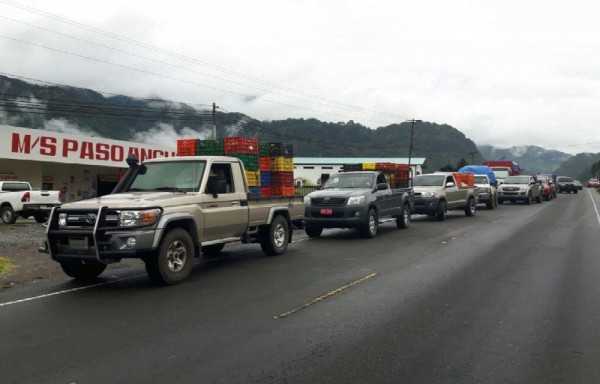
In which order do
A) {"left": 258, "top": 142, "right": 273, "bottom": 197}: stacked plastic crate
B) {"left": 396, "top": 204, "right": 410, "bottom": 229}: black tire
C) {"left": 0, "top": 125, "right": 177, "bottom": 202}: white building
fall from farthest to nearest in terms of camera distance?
{"left": 0, "top": 125, "right": 177, "bottom": 202}: white building → {"left": 396, "top": 204, "right": 410, "bottom": 229}: black tire → {"left": 258, "top": 142, "right": 273, "bottom": 197}: stacked plastic crate

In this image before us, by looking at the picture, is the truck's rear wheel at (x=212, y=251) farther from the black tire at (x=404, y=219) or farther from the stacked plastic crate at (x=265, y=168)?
the black tire at (x=404, y=219)

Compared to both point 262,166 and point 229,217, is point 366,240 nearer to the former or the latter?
point 262,166

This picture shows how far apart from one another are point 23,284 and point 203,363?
558 centimetres

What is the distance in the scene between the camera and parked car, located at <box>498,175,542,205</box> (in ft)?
105

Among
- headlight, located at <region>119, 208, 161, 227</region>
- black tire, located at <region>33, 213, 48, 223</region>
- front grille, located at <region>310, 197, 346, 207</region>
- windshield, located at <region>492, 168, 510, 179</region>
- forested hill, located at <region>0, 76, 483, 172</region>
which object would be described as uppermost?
forested hill, located at <region>0, 76, 483, 172</region>

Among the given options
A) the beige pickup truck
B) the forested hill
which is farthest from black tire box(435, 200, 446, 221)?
the forested hill

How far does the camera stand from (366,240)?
547 inches

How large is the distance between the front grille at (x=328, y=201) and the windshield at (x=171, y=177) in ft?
19.0

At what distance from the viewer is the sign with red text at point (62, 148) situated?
2636 cm

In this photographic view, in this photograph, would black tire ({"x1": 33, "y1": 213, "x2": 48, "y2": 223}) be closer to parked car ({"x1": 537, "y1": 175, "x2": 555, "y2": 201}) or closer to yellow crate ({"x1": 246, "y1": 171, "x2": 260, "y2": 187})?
yellow crate ({"x1": 246, "y1": 171, "x2": 260, "y2": 187})

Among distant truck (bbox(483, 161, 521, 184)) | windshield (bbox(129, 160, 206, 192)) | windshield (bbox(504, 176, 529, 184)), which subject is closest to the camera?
windshield (bbox(129, 160, 206, 192))

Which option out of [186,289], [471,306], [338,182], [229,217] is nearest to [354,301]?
[471,306]

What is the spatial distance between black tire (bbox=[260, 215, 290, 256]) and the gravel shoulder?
2928mm

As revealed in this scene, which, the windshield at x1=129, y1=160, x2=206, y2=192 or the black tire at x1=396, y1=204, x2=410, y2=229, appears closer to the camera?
the windshield at x1=129, y1=160, x2=206, y2=192
